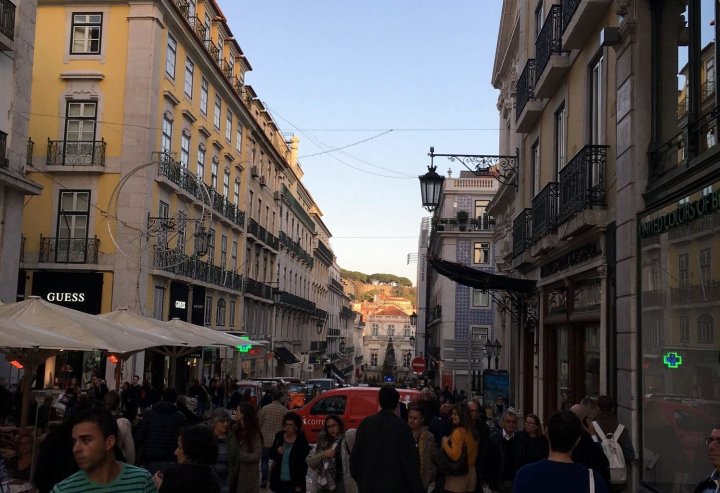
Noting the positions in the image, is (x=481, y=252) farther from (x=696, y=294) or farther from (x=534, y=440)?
(x=696, y=294)

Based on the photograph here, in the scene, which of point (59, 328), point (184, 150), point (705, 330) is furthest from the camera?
point (184, 150)

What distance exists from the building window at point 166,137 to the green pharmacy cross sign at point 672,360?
23.3 m

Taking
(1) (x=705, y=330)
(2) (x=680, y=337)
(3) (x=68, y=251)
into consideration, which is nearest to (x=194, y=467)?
(1) (x=705, y=330)

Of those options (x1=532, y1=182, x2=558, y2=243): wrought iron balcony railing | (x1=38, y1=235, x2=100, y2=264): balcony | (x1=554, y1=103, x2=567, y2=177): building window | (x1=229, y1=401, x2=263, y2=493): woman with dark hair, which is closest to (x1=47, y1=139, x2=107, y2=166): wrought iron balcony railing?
(x1=38, y1=235, x2=100, y2=264): balcony

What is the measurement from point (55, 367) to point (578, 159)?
817 inches

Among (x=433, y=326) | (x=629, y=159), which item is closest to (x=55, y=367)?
(x=629, y=159)

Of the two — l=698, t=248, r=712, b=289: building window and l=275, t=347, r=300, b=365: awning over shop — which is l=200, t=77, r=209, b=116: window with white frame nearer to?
l=275, t=347, r=300, b=365: awning over shop

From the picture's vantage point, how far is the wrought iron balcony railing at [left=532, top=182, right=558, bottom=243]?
1444cm

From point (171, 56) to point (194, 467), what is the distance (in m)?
27.7

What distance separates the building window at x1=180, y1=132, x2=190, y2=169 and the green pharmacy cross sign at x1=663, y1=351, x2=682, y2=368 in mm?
25091

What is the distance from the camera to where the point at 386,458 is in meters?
6.87

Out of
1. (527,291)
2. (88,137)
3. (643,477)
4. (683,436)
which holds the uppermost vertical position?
(88,137)

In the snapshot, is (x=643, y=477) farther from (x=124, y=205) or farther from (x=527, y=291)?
(x=124, y=205)

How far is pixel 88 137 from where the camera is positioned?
28.1 meters
